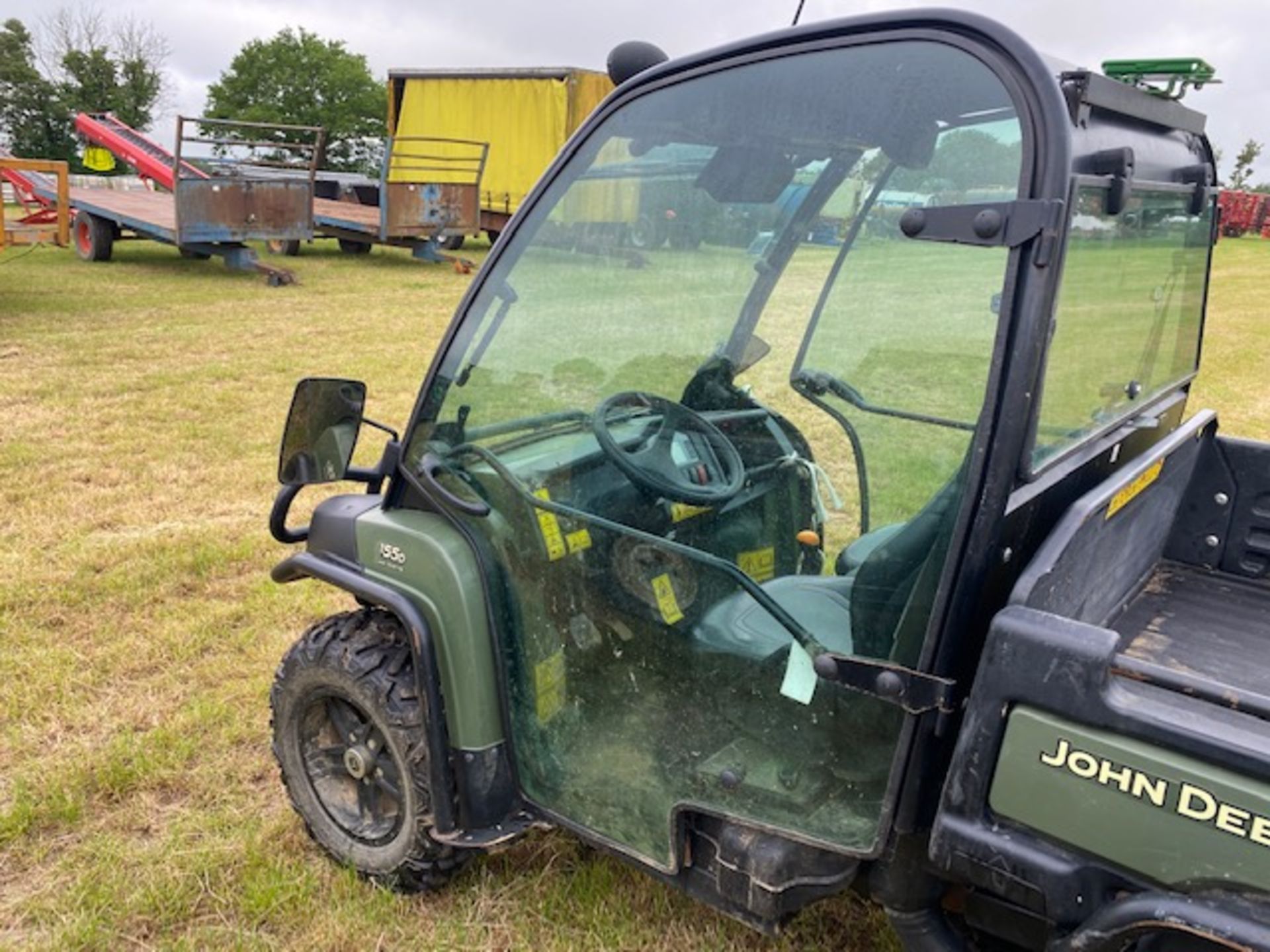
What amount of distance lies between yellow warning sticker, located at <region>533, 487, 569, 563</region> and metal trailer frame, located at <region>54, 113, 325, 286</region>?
907cm

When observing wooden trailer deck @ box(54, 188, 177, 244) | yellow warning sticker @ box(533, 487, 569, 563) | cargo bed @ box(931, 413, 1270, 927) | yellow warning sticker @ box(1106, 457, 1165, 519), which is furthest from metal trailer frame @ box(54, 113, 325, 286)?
cargo bed @ box(931, 413, 1270, 927)

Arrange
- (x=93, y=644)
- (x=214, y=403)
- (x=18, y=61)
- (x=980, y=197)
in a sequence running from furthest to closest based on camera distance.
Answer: (x=18, y=61), (x=214, y=403), (x=93, y=644), (x=980, y=197)

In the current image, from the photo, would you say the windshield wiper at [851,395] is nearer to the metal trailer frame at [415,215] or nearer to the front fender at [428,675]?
the front fender at [428,675]

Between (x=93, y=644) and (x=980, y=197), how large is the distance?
10.2 ft

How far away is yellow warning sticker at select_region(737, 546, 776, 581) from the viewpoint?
202 centimetres

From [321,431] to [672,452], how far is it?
700 mm

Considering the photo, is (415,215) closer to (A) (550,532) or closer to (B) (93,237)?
(B) (93,237)

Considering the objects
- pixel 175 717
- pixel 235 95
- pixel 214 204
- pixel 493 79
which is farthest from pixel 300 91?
pixel 175 717

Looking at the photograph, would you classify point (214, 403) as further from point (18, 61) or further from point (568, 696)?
point (18, 61)

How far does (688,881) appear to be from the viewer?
1.92 meters

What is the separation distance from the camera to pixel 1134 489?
1984 millimetres

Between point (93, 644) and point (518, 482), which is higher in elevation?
point (518, 482)

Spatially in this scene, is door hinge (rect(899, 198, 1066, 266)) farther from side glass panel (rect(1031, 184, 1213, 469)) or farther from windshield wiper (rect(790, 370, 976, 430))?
windshield wiper (rect(790, 370, 976, 430))

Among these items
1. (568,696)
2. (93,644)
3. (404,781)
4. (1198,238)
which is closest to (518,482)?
(568,696)
